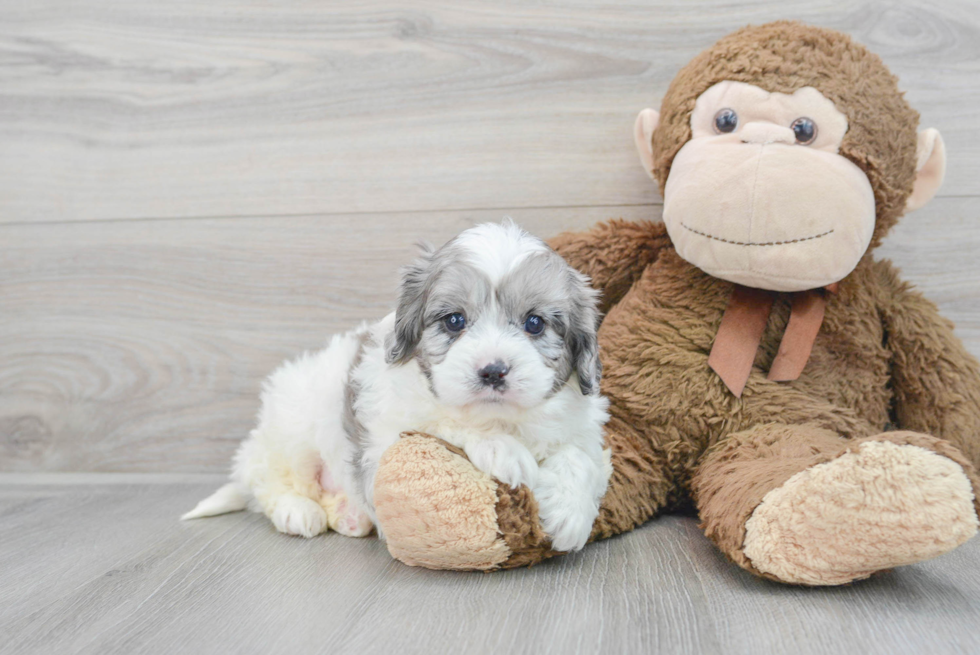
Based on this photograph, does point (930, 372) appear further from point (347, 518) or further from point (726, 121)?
point (347, 518)

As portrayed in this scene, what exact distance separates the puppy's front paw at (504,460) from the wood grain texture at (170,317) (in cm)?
83

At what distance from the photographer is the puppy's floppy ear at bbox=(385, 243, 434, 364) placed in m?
1.39

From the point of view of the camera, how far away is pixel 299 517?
1641mm

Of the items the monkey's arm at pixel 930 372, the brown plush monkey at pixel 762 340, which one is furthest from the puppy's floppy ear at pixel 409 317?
the monkey's arm at pixel 930 372

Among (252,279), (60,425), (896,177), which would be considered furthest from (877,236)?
(60,425)

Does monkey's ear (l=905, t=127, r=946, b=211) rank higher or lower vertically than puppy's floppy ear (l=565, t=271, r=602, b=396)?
higher

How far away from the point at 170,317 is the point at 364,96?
2.80ft

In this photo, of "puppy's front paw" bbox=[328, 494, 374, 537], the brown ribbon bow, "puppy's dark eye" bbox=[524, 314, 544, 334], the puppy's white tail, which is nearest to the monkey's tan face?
the brown ribbon bow

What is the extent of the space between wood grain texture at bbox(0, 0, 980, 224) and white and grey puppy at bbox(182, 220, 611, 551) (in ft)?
2.00

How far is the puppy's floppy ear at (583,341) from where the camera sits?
1393mm

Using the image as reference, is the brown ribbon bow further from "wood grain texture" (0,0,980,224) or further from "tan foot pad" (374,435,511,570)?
"tan foot pad" (374,435,511,570)

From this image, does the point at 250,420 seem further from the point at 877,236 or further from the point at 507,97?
the point at 877,236

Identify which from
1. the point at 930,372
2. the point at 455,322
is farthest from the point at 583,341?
the point at 930,372

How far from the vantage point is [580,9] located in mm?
1956
